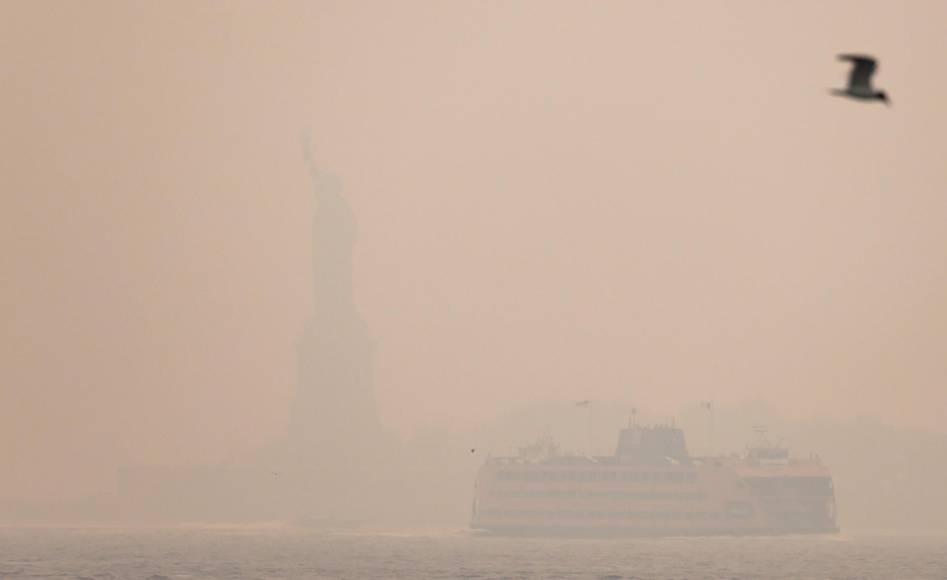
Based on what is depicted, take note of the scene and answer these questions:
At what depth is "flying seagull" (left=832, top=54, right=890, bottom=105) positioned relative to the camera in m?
25.0

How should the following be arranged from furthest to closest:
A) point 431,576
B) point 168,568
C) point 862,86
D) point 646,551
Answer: point 646,551 → point 168,568 → point 431,576 → point 862,86

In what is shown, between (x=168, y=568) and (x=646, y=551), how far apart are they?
189ft

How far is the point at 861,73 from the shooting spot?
84.0 feet

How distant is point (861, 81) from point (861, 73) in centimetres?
13

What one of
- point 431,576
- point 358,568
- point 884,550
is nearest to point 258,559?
point 358,568

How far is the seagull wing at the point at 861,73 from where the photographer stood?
992 inches

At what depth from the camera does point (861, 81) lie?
84.2ft

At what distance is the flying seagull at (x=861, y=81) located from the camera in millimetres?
25036

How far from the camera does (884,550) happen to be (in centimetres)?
17450

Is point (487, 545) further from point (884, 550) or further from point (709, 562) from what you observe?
point (709, 562)

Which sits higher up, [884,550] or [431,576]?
[884,550]

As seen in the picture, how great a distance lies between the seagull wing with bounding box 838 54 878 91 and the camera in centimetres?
2519

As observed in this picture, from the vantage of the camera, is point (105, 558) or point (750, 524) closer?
point (105, 558)

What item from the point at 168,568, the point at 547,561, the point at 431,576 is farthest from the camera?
the point at 547,561
